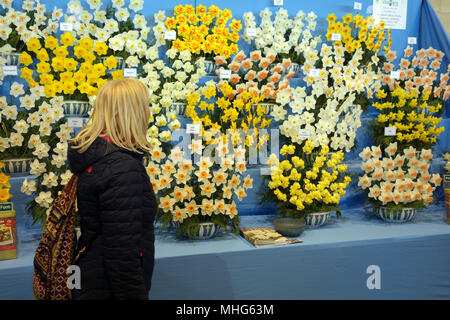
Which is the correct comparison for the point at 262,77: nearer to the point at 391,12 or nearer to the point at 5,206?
the point at 391,12

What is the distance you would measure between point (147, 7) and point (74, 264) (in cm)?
256

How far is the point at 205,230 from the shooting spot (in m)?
2.50

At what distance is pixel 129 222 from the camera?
1.31 meters

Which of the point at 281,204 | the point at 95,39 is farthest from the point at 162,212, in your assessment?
the point at 95,39

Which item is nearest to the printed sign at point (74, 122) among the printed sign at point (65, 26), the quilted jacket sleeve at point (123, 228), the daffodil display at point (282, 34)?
the printed sign at point (65, 26)

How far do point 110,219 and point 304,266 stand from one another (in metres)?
1.48

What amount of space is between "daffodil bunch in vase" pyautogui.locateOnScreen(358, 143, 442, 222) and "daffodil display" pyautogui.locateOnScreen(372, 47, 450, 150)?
347mm

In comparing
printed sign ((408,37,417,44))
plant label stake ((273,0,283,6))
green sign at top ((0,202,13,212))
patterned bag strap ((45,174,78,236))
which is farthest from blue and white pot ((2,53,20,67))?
printed sign ((408,37,417,44))

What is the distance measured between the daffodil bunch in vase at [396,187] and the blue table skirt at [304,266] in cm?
13

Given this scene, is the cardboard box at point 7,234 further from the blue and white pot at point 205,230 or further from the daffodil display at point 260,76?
the daffodil display at point 260,76

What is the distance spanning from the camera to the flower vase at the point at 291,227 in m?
2.58

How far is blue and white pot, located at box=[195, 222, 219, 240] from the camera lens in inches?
98.0

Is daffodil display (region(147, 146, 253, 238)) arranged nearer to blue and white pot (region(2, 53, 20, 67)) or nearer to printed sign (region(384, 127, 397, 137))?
blue and white pot (region(2, 53, 20, 67))
